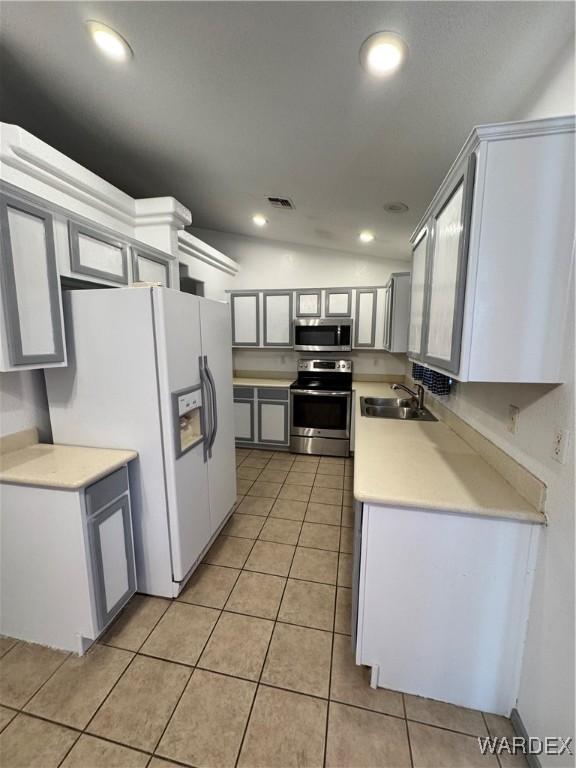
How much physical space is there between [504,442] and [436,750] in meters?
1.20

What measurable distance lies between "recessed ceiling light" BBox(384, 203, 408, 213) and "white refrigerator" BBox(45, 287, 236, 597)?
162 centimetres

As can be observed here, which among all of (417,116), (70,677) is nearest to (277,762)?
(70,677)

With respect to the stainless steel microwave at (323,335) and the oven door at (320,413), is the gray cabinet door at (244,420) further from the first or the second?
the stainless steel microwave at (323,335)

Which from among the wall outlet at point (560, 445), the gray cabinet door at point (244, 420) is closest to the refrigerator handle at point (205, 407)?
the wall outlet at point (560, 445)

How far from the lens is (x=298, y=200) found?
102 inches

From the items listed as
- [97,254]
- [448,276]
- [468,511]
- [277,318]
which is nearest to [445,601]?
[468,511]

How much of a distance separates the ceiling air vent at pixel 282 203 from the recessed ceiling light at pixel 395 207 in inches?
31.6

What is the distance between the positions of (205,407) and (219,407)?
0.25 metres

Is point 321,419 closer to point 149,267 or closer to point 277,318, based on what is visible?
point 277,318

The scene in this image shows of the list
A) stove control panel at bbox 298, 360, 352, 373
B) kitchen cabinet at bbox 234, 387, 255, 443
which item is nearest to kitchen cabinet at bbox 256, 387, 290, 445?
kitchen cabinet at bbox 234, 387, 255, 443

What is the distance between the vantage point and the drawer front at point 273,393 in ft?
12.5

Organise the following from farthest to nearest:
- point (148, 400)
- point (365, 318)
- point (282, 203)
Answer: point (365, 318)
point (282, 203)
point (148, 400)

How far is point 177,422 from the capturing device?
169 cm

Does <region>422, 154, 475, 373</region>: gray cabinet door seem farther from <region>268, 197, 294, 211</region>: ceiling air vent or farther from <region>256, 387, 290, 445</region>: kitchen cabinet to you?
<region>256, 387, 290, 445</region>: kitchen cabinet
